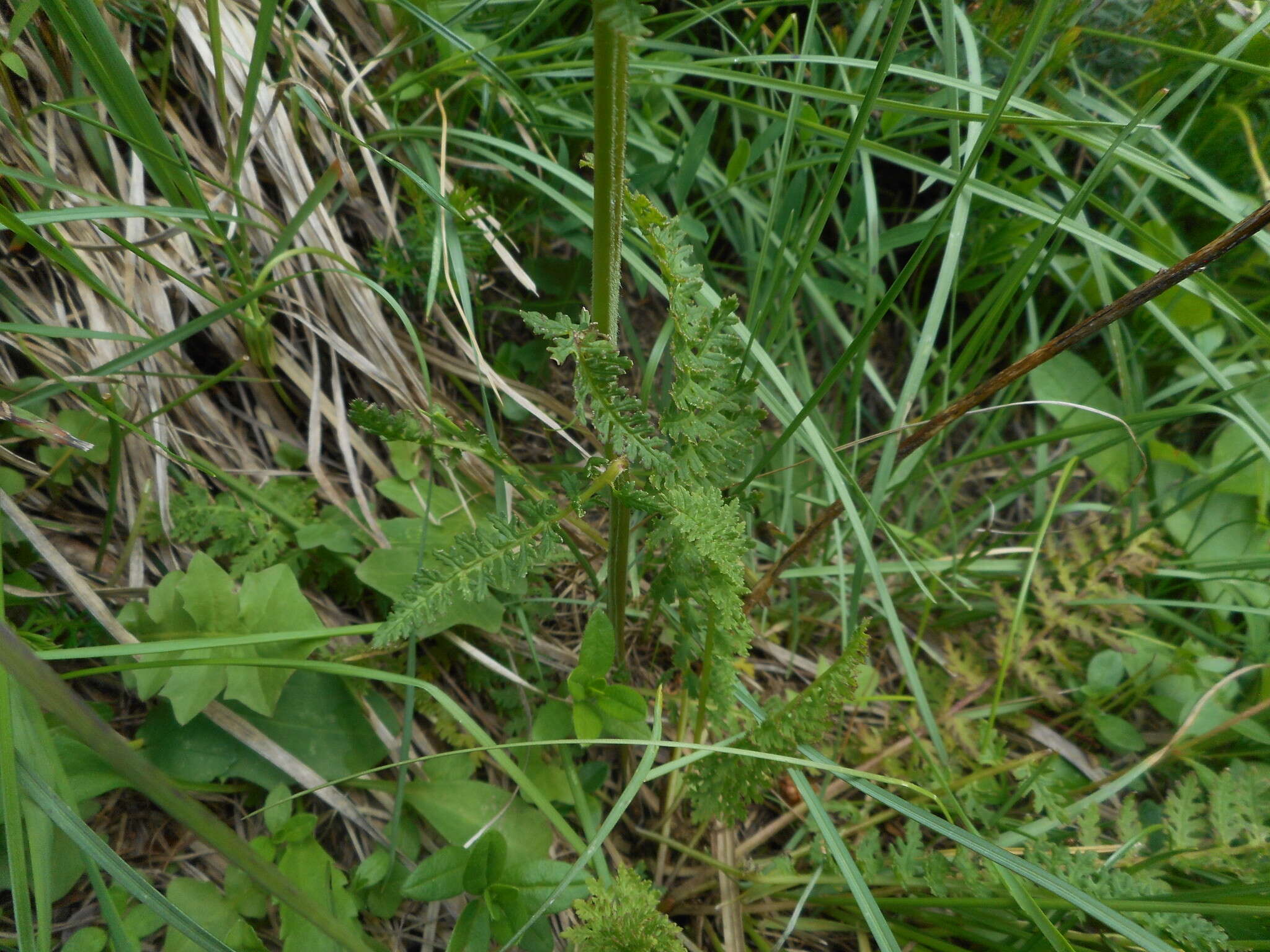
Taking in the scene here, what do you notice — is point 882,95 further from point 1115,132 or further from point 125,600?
point 125,600

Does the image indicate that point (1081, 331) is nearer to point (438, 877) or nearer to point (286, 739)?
point (438, 877)

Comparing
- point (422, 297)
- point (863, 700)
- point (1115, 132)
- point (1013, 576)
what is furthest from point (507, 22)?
point (1013, 576)

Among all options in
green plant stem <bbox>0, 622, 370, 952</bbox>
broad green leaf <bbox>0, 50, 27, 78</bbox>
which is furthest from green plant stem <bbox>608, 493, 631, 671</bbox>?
broad green leaf <bbox>0, 50, 27, 78</bbox>

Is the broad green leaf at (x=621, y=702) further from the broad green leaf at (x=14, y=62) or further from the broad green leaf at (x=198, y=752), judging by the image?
the broad green leaf at (x=14, y=62)

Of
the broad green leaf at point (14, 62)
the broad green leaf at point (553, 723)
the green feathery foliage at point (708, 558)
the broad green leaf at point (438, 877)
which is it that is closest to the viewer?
the green feathery foliage at point (708, 558)

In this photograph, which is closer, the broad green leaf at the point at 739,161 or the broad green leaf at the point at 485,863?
the broad green leaf at the point at 485,863

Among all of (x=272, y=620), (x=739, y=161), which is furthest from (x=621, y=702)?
(x=739, y=161)

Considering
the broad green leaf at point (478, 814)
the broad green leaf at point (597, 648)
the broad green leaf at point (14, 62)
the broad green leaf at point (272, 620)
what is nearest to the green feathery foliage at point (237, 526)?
the broad green leaf at point (272, 620)
